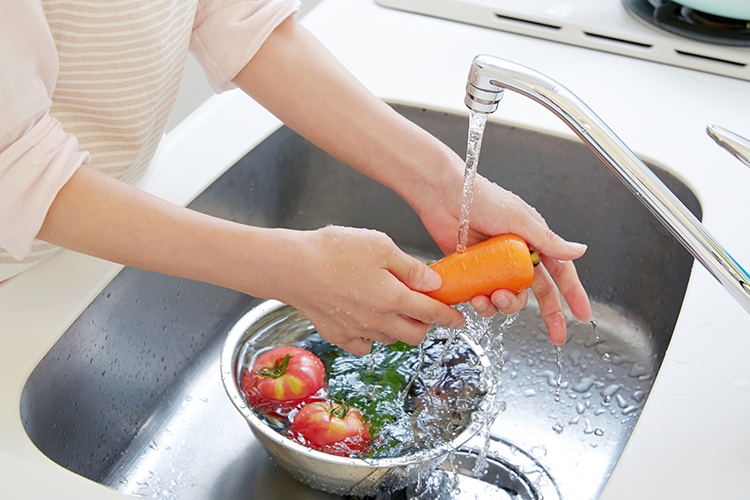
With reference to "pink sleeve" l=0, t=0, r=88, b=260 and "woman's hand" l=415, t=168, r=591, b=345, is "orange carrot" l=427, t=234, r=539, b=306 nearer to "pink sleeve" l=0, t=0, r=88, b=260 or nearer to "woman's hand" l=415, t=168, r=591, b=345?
"woman's hand" l=415, t=168, r=591, b=345

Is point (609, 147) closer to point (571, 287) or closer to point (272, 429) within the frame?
point (571, 287)

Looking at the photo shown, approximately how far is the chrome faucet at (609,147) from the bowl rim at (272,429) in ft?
1.01

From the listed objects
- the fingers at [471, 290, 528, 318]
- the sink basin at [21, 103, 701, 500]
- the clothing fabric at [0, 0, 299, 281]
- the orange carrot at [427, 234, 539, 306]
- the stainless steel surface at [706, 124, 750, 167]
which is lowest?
the sink basin at [21, 103, 701, 500]

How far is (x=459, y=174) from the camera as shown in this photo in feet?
2.70

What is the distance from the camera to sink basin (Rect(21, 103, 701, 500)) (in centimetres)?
79

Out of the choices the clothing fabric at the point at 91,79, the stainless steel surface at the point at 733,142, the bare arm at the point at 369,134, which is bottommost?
the bare arm at the point at 369,134

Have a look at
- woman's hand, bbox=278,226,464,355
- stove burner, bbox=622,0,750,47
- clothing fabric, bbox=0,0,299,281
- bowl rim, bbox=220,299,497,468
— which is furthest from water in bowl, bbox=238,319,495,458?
stove burner, bbox=622,0,750,47

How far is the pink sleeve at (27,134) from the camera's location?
0.55 meters

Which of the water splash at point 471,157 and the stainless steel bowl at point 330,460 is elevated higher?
the water splash at point 471,157

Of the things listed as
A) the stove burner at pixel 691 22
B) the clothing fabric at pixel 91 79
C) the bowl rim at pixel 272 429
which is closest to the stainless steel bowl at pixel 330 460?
the bowl rim at pixel 272 429

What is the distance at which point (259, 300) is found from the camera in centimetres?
105

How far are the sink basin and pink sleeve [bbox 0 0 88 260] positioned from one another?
7.1 inches

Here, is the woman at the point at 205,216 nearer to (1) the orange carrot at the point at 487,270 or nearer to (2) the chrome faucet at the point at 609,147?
(1) the orange carrot at the point at 487,270

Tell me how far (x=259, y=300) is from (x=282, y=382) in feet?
0.94
